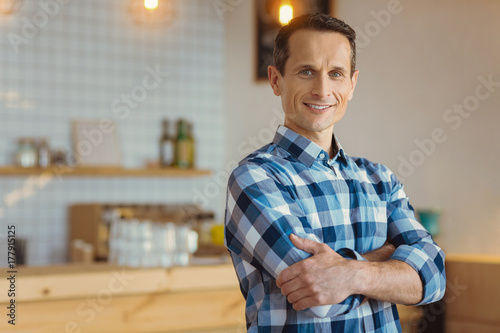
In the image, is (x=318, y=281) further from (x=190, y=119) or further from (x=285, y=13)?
(x=190, y=119)

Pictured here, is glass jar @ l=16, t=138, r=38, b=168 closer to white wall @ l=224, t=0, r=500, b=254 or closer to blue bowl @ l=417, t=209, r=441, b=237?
white wall @ l=224, t=0, r=500, b=254

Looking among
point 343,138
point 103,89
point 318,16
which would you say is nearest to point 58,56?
point 103,89

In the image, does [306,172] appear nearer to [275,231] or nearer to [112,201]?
[275,231]

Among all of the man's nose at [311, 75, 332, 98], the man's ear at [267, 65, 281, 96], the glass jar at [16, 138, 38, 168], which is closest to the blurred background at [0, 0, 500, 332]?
the glass jar at [16, 138, 38, 168]

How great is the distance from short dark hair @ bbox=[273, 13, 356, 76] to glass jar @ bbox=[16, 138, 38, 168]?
2.79 metres

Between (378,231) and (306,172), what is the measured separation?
20 centimetres

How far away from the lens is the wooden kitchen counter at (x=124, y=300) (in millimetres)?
2197

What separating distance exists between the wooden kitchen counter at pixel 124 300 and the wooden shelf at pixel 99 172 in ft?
4.56

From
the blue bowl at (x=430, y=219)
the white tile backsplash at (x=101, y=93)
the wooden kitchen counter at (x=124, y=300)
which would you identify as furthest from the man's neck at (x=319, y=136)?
Result: the white tile backsplash at (x=101, y=93)

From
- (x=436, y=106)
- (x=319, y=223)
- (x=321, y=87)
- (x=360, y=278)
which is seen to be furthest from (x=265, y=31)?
(x=360, y=278)

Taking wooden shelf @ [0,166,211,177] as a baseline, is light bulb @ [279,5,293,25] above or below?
above

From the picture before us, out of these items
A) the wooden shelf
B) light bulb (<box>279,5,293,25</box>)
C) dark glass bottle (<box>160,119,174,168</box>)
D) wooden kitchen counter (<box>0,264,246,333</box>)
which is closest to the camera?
wooden kitchen counter (<box>0,264,246,333</box>)

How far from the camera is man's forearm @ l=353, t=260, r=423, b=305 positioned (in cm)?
107

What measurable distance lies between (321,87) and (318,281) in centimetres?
39
